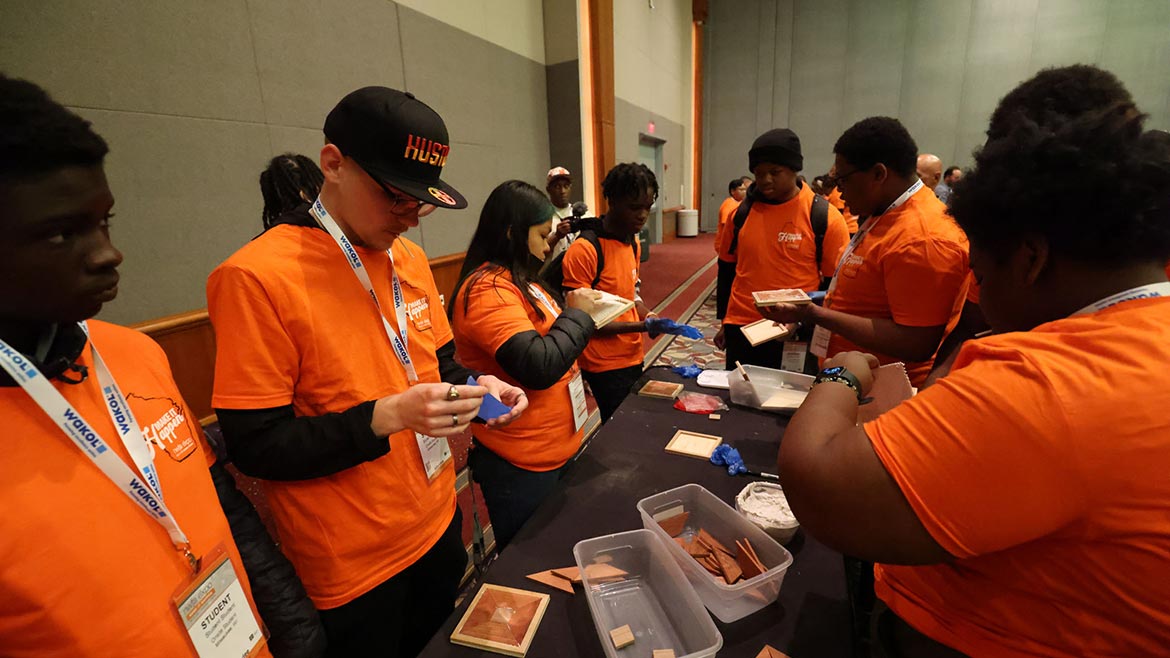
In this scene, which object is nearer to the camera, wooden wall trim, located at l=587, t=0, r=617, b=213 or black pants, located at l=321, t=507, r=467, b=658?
black pants, located at l=321, t=507, r=467, b=658

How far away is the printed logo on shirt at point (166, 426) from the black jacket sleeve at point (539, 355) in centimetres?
77

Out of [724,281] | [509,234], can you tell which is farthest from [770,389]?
[724,281]

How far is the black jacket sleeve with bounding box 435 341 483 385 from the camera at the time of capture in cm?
152

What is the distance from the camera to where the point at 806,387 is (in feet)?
6.36

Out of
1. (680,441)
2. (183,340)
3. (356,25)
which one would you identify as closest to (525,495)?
(680,441)

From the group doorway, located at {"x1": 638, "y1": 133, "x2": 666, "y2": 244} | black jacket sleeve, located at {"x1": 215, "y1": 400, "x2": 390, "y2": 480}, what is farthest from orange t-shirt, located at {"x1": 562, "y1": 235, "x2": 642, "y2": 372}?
doorway, located at {"x1": 638, "y1": 133, "x2": 666, "y2": 244}

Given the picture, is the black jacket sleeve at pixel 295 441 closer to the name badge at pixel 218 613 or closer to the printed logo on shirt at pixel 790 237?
the name badge at pixel 218 613

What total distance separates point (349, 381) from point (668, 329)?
1395 millimetres

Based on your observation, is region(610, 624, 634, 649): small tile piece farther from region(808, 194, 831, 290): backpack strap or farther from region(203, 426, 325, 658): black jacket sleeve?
region(808, 194, 831, 290): backpack strap

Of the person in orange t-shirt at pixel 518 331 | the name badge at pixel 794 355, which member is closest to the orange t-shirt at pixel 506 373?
the person in orange t-shirt at pixel 518 331

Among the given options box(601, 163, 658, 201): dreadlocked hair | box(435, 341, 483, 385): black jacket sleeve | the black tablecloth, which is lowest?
the black tablecloth

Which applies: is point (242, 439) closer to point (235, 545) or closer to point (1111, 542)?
point (235, 545)

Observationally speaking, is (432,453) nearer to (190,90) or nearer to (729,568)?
(729,568)

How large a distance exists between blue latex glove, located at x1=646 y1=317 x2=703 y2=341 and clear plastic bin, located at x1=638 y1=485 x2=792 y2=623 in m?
0.93
